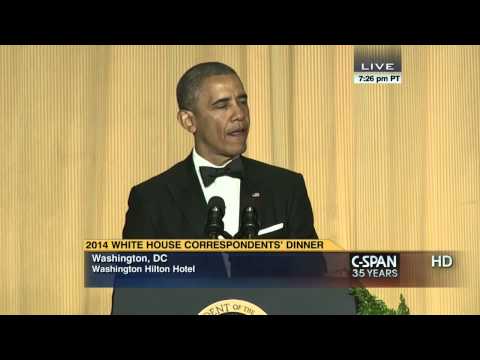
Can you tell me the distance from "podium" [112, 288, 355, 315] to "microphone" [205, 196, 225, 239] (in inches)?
11.0

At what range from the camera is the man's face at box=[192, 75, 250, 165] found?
4.97 m

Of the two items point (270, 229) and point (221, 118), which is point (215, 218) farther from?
point (221, 118)

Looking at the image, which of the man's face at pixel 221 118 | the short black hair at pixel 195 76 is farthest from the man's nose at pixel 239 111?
the short black hair at pixel 195 76

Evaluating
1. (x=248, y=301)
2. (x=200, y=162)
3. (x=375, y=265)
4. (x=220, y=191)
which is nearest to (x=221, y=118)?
(x=200, y=162)

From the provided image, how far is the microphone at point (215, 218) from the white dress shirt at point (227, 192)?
0.03 m

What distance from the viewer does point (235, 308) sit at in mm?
4965

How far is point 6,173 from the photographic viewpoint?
509cm

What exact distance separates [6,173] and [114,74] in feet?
2.43

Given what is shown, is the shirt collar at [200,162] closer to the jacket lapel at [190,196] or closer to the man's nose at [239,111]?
the jacket lapel at [190,196]

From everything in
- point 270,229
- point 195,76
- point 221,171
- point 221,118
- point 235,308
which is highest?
point 195,76

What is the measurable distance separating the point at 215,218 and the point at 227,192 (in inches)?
5.9

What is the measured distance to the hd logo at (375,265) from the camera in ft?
16.4

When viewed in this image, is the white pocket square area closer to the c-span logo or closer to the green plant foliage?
the c-span logo
